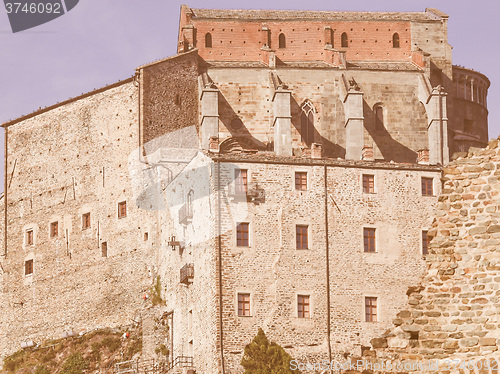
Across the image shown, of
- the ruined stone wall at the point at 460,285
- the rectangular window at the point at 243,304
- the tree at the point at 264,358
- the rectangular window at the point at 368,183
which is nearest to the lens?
the ruined stone wall at the point at 460,285

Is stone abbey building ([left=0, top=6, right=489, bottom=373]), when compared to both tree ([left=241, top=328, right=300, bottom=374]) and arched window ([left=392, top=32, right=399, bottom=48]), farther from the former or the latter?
tree ([left=241, top=328, right=300, bottom=374])

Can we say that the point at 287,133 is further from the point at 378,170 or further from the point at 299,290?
the point at 299,290

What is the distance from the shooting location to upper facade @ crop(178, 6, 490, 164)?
60.0 metres

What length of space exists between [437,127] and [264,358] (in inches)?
799

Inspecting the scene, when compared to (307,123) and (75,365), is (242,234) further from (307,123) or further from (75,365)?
(307,123)

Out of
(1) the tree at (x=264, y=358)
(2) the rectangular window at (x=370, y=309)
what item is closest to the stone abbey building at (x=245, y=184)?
(2) the rectangular window at (x=370, y=309)

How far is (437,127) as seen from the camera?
194 ft

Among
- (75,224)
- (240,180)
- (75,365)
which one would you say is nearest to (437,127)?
(240,180)

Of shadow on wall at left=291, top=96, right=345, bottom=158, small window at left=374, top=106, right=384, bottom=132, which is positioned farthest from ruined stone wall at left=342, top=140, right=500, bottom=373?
small window at left=374, top=106, right=384, bottom=132

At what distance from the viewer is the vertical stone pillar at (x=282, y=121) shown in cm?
5681

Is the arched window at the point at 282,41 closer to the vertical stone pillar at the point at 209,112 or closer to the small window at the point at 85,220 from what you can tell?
the vertical stone pillar at the point at 209,112

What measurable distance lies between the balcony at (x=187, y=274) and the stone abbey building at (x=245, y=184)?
9 centimetres

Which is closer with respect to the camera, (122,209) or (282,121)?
(282,121)

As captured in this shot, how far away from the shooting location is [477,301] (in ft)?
37.7
